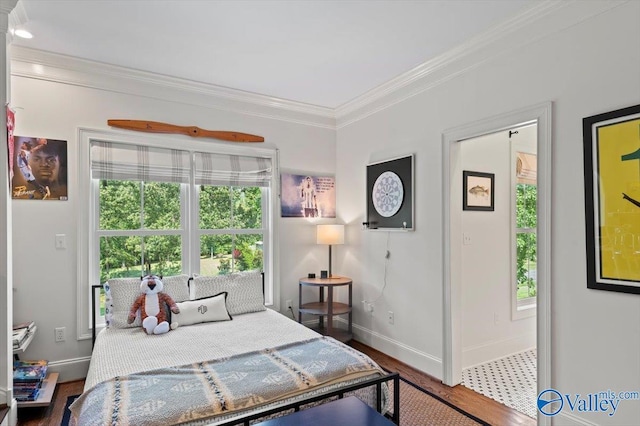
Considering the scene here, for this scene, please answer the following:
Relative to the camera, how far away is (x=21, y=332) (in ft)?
8.60

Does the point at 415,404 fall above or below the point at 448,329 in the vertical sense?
below

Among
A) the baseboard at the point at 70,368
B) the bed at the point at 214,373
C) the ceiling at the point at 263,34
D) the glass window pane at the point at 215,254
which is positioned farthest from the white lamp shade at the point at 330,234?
the baseboard at the point at 70,368

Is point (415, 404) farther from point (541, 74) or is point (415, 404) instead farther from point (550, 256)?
point (541, 74)

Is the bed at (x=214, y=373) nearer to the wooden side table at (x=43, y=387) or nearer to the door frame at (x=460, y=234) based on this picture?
the wooden side table at (x=43, y=387)

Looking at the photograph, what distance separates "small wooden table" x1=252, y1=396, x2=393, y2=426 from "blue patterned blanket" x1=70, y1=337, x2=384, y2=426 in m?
0.18

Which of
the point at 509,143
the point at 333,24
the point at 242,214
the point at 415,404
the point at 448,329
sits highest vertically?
the point at 333,24

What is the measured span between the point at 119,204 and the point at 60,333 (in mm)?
1163

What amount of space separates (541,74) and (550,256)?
1.18 m

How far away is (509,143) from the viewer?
3.68 metres

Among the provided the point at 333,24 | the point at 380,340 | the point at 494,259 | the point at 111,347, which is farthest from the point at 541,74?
the point at 111,347

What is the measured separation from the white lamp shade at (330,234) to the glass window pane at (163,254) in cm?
145

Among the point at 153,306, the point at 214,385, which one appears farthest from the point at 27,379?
the point at 214,385

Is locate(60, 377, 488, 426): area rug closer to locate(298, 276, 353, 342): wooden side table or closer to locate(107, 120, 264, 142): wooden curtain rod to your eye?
locate(298, 276, 353, 342): wooden side table

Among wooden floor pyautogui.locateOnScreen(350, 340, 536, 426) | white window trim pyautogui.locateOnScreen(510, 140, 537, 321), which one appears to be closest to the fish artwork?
white window trim pyautogui.locateOnScreen(510, 140, 537, 321)
